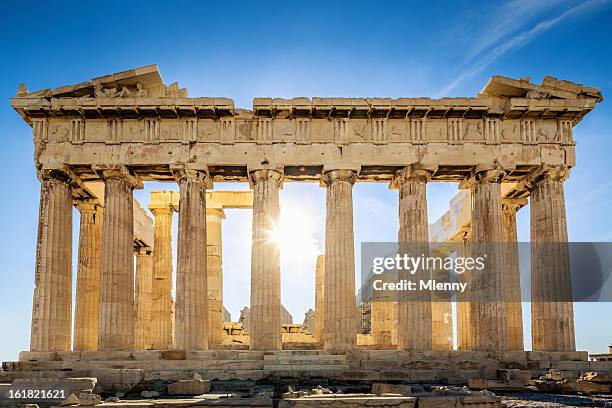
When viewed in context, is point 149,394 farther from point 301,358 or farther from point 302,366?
point 301,358

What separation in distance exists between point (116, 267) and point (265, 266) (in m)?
5.62

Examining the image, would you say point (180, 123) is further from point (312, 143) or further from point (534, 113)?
point (534, 113)

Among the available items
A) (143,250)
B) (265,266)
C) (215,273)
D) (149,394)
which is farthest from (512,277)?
(143,250)

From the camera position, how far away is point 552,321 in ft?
92.2

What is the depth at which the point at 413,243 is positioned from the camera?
28531 millimetres

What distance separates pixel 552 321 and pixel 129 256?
640 inches

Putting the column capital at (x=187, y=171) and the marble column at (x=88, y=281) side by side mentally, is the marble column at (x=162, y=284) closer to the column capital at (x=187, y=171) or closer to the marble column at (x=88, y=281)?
the marble column at (x=88, y=281)

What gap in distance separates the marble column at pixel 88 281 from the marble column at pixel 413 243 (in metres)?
12.9

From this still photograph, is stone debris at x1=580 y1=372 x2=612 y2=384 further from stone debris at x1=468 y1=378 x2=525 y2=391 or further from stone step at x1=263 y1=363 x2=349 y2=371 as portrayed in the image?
stone step at x1=263 y1=363 x2=349 y2=371

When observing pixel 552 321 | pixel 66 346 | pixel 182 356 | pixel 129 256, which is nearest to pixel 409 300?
pixel 552 321

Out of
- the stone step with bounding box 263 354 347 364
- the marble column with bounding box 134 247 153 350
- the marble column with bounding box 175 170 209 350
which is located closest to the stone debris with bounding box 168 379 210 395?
the stone step with bounding box 263 354 347 364

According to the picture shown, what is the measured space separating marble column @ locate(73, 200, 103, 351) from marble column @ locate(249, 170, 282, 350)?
768cm

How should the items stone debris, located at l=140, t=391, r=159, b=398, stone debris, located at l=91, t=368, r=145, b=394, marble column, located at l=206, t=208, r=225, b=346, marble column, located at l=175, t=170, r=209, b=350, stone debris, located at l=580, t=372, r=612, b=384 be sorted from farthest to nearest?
1. marble column, located at l=206, t=208, r=225, b=346
2. marble column, located at l=175, t=170, r=209, b=350
3. stone debris, located at l=91, t=368, r=145, b=394
4. stone debris, located at l=580, t=372, r=612, b=384
5. stone debris, located at l=140, t=391, r=159, b=398

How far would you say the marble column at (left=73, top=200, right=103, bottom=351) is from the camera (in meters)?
31.2
